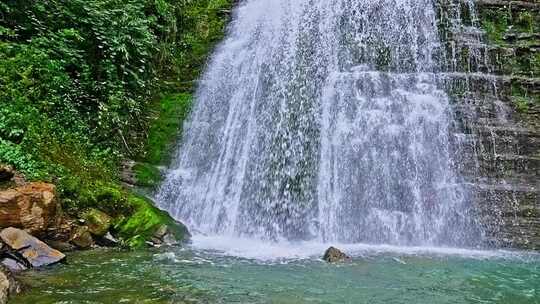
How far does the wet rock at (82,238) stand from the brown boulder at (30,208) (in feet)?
1.36

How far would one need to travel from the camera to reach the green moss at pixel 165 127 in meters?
10.7

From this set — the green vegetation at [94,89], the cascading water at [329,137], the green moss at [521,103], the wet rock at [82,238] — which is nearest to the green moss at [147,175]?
the green vegetation at [94,89]

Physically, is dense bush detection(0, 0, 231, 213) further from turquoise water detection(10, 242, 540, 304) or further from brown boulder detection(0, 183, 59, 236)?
turquoise water detection(10, 242, 540, 304)

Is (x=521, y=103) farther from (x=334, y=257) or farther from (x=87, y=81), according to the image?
(x=87, y=81)

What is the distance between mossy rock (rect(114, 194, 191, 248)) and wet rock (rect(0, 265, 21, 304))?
260 cm

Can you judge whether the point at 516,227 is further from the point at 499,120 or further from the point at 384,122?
the point at 384,122

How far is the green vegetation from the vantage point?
7734 mm

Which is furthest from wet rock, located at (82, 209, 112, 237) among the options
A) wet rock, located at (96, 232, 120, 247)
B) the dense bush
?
the dense bush

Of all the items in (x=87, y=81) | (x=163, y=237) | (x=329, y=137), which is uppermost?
(x=87, y=81)

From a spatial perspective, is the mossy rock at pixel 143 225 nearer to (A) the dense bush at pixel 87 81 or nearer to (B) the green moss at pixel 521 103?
(A) the dense bush at pixel 87 81

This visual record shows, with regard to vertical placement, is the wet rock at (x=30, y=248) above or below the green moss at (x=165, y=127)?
below

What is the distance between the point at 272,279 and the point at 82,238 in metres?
2.83

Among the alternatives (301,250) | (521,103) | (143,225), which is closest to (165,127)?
(143,225)

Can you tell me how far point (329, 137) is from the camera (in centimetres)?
1035
